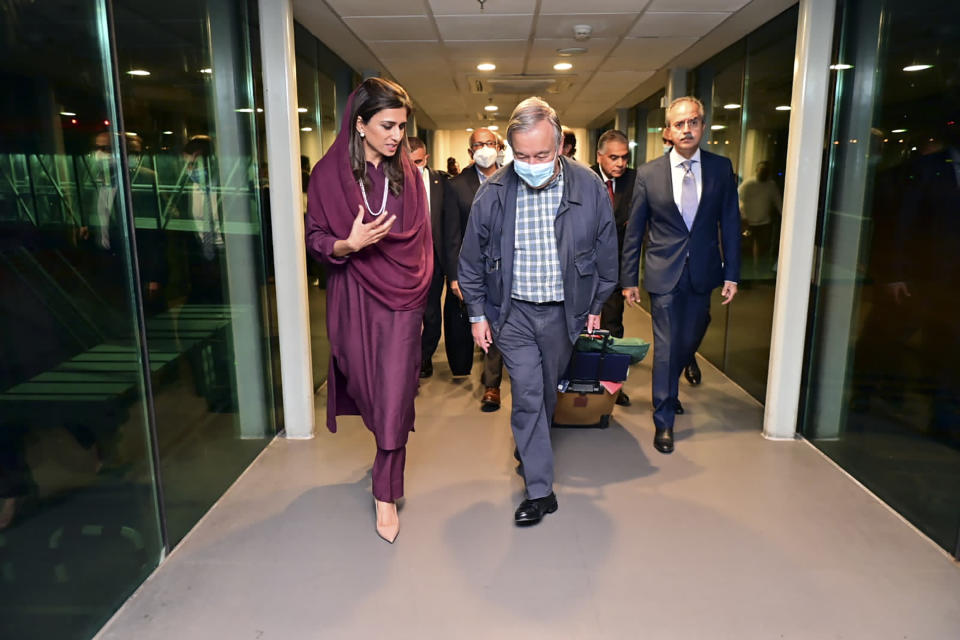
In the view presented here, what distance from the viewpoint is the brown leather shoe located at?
14.5 ft

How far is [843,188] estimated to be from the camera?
354cm

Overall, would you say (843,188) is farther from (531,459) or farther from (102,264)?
(102,264)

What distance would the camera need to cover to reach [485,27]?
4715mm

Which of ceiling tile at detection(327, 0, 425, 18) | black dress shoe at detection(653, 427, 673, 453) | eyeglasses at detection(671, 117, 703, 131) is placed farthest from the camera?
ceiling tile at detection(327, 0, 425, 18)

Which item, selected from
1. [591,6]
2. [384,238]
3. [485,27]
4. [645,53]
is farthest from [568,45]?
[384,238]

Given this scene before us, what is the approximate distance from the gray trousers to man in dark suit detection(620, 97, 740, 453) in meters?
0.85

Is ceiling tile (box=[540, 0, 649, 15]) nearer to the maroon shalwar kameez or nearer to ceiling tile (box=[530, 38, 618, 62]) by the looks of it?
ceiling tile (box=[530, 38, 618, 62])

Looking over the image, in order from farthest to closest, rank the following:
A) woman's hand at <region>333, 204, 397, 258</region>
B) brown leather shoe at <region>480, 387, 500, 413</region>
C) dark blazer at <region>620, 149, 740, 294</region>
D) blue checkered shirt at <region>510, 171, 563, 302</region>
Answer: brown leather shoe at <region>480, 387, 500, 413</region> → dark blazer at <region>620, 149, 740, 294</region> → blue checkered shirt at <region>510, 171, 563, 302</region> → woman's hand at <region>333, 204, 397, 258</region>

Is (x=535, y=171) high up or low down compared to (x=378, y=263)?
up

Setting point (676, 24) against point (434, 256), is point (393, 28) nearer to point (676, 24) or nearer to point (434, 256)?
point (434, 256)

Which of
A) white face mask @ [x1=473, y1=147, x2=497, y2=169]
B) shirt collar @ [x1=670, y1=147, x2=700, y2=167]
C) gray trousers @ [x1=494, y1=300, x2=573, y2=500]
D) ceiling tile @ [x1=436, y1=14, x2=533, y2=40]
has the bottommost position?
gray trousers @ [x1=494, y1=300, x2=573, y2=500]

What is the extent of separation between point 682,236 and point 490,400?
1.60 metres

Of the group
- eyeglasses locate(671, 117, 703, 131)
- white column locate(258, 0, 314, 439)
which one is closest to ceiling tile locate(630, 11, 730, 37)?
eyeglasses locate(671, 117, 703, 131)

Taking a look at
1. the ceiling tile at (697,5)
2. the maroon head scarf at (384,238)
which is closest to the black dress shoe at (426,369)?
the maroon head scarf at (384,238)
